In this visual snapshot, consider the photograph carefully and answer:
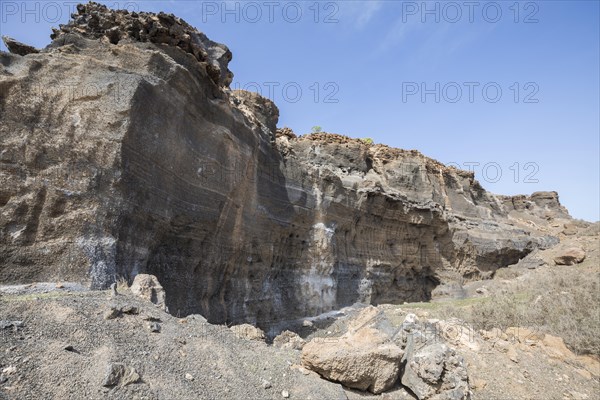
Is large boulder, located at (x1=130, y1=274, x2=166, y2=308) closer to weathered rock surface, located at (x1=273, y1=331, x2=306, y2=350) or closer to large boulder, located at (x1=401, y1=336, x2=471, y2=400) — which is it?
weathered rock surface, located at (x1=273, y1=331, x2=306, y2=350)

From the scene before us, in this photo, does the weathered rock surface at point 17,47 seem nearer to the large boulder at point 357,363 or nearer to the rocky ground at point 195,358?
the rocky ground at point 195,358

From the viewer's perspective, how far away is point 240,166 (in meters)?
14.4

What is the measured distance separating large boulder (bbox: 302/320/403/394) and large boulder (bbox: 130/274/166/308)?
3309mm

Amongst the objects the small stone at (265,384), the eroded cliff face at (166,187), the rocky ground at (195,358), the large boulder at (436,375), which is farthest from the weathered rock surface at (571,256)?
the small stone at (265,384)

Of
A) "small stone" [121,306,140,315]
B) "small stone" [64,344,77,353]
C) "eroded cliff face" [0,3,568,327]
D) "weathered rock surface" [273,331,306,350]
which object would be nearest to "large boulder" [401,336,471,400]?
"weathered rock surface" [273,331,306,350]

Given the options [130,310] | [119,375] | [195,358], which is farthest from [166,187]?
[119,375]

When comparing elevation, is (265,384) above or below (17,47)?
below

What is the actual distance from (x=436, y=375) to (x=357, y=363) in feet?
4.49

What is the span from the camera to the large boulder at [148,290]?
8.01 m

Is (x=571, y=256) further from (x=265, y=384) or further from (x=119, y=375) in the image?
(x=119, y=375)

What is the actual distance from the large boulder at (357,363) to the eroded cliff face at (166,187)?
490 centimetres

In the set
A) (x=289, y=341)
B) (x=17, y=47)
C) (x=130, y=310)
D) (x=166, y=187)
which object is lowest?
(x=289, y=341)

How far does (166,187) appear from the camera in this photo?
10867 millimetres

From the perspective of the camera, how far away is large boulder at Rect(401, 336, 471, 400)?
257 inches
